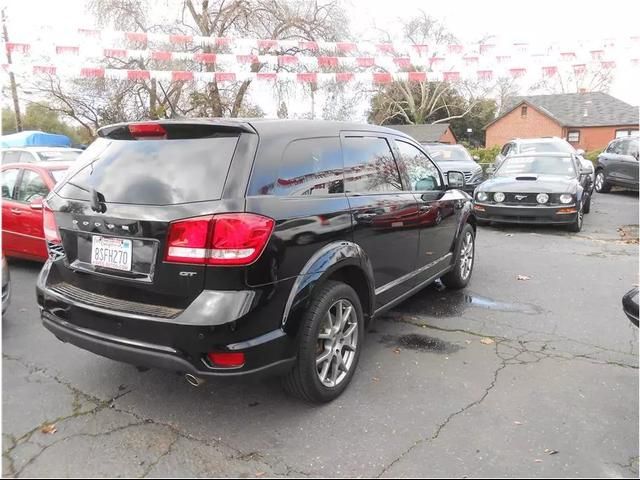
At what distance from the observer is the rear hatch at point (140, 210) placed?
2.56 metres

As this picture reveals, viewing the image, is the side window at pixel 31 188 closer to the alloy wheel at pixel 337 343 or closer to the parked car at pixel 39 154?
the parked car at pixel 39 154

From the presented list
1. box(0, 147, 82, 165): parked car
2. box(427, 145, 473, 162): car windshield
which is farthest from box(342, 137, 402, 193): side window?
box(427, 145, 473, 162): car windshield

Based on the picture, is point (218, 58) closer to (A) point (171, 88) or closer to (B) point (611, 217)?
(A) point (171, 88)

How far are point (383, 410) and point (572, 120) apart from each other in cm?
5050

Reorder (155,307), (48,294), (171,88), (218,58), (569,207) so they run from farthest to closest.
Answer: (171,88) < (218,58) < (569,207) < (48,294) < (155,307)

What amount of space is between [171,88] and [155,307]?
20574 mm

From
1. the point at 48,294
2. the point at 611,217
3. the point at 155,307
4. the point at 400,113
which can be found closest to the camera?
the point at 155,307

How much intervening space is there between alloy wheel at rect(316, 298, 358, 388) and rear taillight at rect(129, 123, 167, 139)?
147 cm

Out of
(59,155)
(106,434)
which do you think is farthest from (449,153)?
(106,434)

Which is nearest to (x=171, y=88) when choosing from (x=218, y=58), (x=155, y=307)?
(x=218, y=58)

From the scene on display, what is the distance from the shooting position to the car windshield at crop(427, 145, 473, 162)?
584 inches

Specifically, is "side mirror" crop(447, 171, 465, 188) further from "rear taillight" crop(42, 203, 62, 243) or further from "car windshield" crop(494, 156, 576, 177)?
"car windshield" crop(494, 156, 576, 177)

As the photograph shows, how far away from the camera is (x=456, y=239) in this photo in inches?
203

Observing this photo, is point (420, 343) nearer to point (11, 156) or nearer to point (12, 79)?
point (11, 156)
